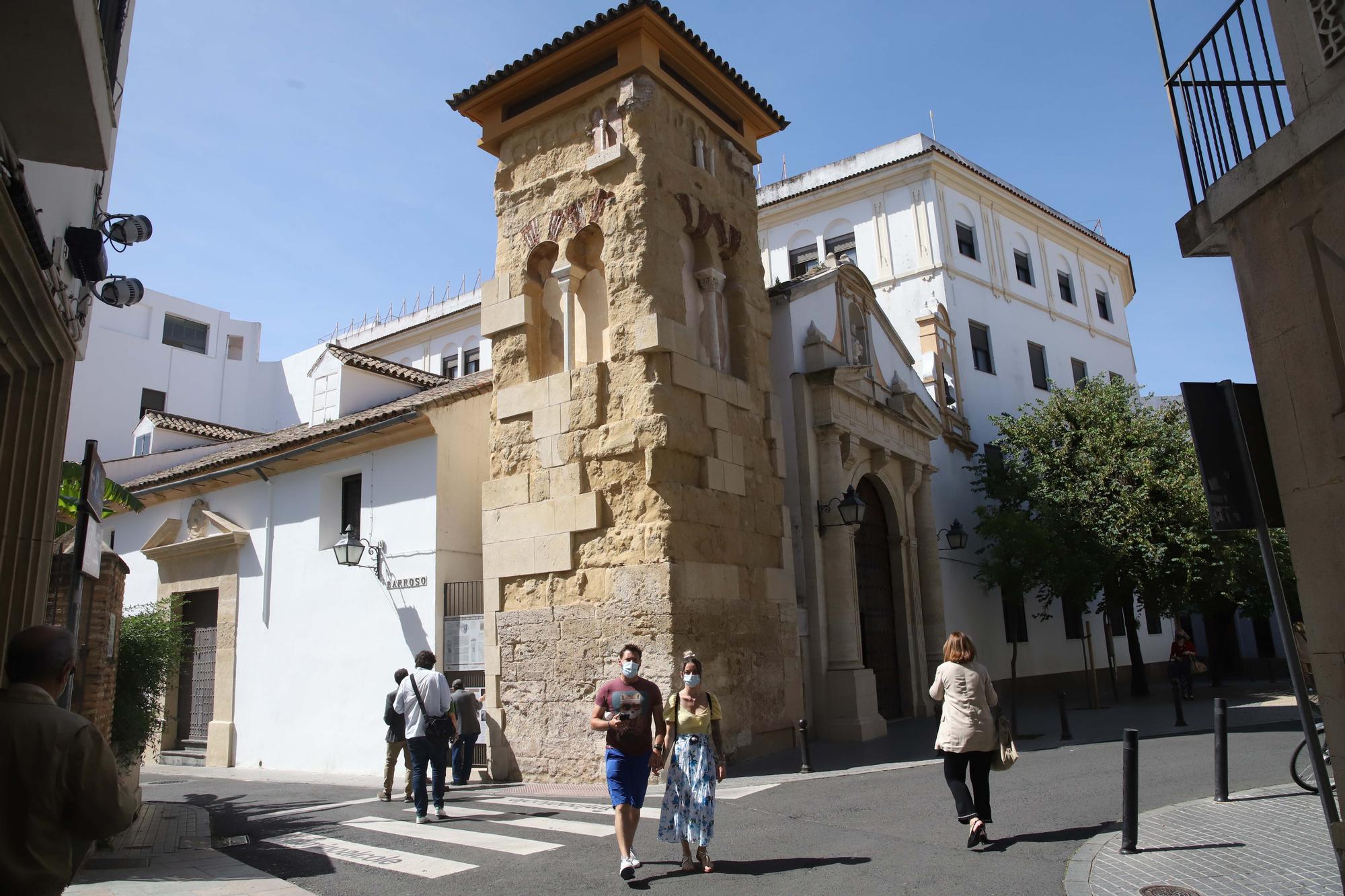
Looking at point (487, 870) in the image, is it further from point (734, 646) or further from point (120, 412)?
point (120, 412)

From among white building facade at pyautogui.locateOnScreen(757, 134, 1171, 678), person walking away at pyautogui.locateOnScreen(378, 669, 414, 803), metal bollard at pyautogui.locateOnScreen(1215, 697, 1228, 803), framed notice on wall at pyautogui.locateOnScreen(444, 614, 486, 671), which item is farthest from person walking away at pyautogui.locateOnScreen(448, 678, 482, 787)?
white building facade at pyautogui.locateOnScreen(757, 134, 1171, 678)

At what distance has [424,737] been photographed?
8.57 meters

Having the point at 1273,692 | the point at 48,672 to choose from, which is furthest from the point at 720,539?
the point at 1273,692

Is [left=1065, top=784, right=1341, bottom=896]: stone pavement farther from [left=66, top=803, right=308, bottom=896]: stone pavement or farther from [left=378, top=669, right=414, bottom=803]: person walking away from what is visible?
[left=378, top=669, right=414, bottom=803]: person walking away

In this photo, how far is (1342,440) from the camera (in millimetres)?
4352

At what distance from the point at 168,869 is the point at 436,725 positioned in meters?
2.43

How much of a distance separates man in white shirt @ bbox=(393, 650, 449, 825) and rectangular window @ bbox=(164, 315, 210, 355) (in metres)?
26.2

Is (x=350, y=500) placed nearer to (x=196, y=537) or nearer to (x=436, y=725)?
(x=196, y=537)

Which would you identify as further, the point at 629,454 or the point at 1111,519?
the point at 1111,519

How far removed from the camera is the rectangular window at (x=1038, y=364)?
2628cm

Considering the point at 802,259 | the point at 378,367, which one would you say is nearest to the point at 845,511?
the point at 378,367

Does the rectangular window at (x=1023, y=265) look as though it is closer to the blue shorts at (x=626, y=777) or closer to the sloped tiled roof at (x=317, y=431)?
the sloped tiled roof at (x=317, y=431)

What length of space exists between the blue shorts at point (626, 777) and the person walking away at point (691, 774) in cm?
26

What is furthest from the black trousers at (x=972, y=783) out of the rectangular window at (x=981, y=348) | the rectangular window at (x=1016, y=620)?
the rectangular window at (x=981, y=348)
